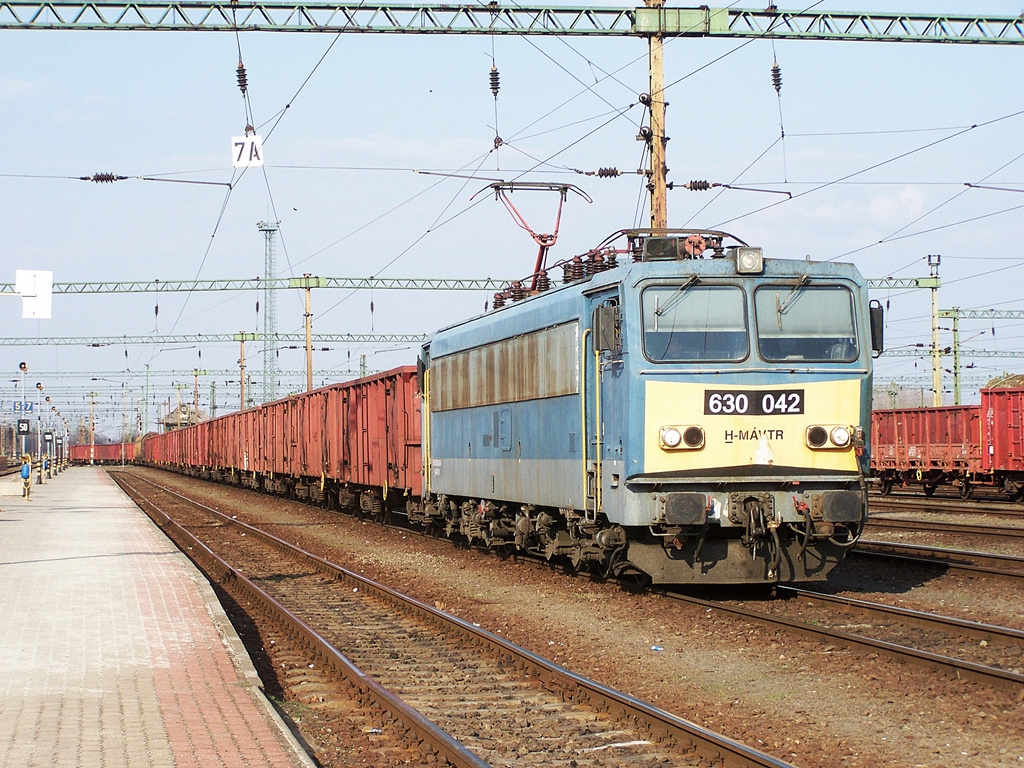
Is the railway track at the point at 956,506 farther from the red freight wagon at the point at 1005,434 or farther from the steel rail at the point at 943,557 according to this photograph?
the steel rail at the point at 943,557

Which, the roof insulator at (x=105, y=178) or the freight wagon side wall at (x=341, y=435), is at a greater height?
the roof insulator at (x=105, y=178)

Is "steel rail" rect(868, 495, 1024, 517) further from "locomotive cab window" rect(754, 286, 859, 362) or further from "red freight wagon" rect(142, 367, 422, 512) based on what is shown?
"locomotive cab window" rect(754, 286, 859, 362)

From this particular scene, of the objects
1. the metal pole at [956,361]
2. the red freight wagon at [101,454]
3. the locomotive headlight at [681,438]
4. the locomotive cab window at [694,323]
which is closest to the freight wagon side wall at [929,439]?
the metal pole at [956,361]

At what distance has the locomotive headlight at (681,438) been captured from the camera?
446 inches

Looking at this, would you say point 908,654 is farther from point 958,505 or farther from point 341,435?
point 958,505

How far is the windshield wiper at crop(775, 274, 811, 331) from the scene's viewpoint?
39.1 ft

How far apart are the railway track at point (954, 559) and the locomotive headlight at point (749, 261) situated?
16.0 ft

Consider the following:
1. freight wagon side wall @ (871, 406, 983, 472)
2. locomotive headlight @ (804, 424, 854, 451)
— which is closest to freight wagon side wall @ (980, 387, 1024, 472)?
freight wagon side wall @ (871, 406, 983, 472)

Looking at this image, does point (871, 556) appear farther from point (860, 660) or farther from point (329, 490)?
point (329, 490)

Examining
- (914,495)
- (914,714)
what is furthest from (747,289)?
(914,495)

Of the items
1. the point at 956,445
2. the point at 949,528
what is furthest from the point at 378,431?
the point at 956,445

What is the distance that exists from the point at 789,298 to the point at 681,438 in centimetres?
190

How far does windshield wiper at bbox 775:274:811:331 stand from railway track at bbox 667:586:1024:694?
9.15ft

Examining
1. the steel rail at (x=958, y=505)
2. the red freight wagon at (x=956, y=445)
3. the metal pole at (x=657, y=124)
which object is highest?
the metal pole at (x=657, y=124)
